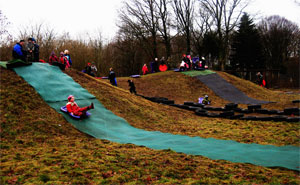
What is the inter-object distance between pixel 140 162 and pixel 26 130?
441 cm

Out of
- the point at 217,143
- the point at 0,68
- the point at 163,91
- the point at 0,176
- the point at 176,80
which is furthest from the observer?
the point at 176,80

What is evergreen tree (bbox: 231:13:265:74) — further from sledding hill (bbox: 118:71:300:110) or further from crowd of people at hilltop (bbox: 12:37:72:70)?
crowd of people at hilltop (bbox: 12:37:72:70)

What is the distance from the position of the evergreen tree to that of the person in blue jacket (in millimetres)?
35936

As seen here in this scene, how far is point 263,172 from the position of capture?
4758mm

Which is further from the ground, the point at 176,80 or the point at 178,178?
the point at 176,80

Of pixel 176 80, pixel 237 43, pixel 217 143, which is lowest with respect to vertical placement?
pixel 217 143

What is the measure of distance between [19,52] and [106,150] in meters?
8.47

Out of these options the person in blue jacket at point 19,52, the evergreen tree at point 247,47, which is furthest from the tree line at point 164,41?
the person in blue jacket at point 19,52

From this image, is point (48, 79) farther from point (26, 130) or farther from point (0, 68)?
point (26, 130)

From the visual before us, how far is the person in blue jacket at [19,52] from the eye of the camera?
462 inches

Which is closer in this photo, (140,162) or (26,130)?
(140,162)

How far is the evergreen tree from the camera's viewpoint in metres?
39.6

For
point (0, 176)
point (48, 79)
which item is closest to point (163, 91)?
point (48, 79)

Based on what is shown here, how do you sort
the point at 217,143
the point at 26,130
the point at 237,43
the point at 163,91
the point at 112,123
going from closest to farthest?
the point at 217,143 < the point at 26,130 < the point at 112,123 < the point at 163,91 < the point at 237,43
